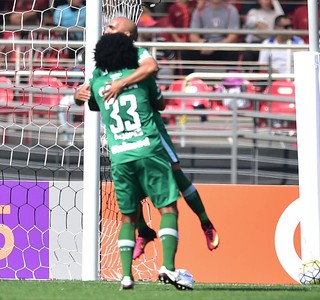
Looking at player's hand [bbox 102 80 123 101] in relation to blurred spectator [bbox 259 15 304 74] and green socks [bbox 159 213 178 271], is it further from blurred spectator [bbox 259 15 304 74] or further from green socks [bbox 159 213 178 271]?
blurred spectator [bbox 259 15 304 74]

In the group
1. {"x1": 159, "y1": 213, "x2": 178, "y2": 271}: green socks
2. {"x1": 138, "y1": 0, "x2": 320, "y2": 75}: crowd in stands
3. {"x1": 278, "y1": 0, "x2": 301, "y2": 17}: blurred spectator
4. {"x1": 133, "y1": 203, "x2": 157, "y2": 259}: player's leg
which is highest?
{"x1": 278, "y1": 0, "x2": 301, "y2": 17}: blurred spectator

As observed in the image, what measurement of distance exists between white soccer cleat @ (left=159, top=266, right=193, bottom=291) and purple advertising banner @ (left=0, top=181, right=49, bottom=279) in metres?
2.56

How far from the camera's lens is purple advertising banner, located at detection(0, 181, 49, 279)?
9.38m

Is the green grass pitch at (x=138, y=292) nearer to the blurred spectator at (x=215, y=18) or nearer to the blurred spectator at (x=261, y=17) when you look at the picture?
the blurred spectator at (x=215, y=18)

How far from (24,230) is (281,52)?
22.9ft

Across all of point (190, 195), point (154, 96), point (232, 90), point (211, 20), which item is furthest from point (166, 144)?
point (211, 20)

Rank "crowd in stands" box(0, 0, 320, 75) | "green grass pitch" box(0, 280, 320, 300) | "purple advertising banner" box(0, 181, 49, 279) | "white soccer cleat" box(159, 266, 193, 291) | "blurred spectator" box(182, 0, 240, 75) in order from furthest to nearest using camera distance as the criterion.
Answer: "blurred spectator" box(182, 0, 240, 75)
"crowd in stands" box(0, 0, 320, 75)
"purple advertising banner" box(0, 181, 49, 279)
"white soccer cleat" box(159, 266, 193, 291)
"green grass pitch" box(0, 280, 320, 300)

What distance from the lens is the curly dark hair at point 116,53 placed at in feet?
23.2

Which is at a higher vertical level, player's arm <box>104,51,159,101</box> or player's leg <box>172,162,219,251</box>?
player's arm <box>104,51,159,101</box>

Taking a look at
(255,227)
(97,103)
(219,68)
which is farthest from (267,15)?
(97,103)

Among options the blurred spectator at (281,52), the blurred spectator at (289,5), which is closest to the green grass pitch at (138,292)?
the blurred spectator at (281,52)

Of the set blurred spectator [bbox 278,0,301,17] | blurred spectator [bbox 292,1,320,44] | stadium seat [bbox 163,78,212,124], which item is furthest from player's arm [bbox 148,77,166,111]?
blurred spectator [bbox 278,0,301,17]

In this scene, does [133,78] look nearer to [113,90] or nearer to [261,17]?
[113,90]

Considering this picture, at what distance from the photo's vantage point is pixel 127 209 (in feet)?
23.5
